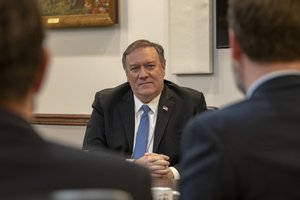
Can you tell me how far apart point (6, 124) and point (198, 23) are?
3547mm

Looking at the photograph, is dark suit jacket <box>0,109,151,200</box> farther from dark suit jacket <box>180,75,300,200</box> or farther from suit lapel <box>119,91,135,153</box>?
suit lapel <box>119,91,135,153</box>

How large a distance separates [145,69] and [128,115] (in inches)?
12.1

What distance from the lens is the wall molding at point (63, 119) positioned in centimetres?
474

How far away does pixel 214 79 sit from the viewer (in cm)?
431

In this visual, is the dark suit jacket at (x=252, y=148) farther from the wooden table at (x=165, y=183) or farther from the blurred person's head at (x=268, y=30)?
the wooden table at (x=165, y=183)

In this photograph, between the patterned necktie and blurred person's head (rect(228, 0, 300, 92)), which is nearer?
blurred person's head (rect(228, 0, 300, 92))

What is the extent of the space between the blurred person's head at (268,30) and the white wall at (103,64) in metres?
2.93

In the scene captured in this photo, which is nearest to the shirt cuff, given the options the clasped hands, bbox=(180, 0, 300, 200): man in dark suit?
the clasped hands

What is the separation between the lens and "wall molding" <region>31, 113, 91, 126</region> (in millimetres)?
4742

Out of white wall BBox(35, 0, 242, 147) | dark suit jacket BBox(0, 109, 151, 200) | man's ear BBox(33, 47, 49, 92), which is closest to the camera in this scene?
dark suit jacket BBox(0, 109, 151, 200)

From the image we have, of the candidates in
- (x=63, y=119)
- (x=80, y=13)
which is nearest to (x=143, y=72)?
(x=80, y=13)

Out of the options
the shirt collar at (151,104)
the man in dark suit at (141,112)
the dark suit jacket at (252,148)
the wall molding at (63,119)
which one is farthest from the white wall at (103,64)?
the dark suit jacket at (252,148)

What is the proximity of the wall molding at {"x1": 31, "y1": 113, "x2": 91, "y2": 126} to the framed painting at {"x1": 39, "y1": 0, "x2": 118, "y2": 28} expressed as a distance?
0.77 m

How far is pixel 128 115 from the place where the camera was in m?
3.40
